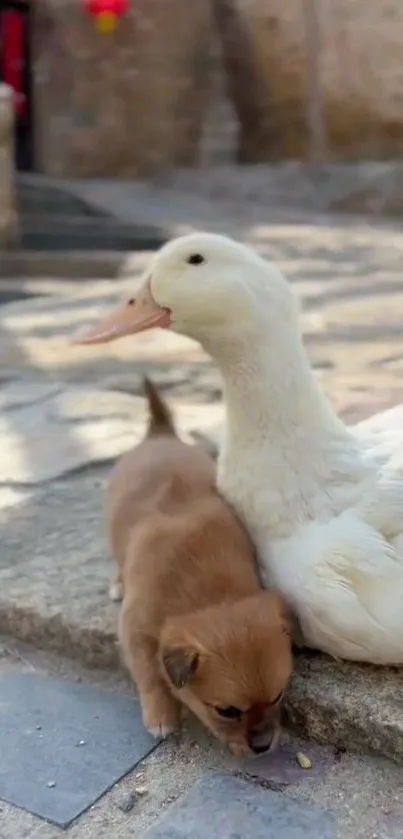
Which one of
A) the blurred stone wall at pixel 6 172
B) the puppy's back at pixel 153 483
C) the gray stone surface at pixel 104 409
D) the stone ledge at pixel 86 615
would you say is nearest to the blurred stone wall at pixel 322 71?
the gray stone surface at pixel 104 409

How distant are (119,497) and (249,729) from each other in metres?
0.45

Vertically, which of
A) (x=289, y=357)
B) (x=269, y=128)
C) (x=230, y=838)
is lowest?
(x=269, y=128)

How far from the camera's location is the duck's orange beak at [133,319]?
1235 millimetres

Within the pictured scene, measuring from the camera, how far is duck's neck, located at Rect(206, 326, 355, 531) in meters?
1.24

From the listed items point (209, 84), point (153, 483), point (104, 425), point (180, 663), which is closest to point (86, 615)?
point (153, 483)

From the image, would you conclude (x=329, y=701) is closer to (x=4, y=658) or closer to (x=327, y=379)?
(x=4, y=658)

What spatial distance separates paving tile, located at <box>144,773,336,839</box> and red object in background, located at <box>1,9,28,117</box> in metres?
5.79

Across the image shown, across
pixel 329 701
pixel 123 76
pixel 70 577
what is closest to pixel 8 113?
pixel 123 76

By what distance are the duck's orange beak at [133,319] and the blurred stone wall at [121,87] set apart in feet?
17.9

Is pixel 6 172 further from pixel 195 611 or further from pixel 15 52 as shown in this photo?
pixel 195 611

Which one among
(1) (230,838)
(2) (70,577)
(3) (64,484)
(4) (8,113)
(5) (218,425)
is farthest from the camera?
(4) (8,113)

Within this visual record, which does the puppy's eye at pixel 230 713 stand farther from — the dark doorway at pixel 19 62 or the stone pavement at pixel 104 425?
the dark doorway at pixel 19 62

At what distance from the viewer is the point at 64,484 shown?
6.19 feet

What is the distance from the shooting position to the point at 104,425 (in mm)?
2178
